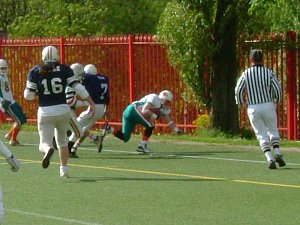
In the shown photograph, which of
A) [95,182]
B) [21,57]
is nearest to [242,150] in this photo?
[95,182]

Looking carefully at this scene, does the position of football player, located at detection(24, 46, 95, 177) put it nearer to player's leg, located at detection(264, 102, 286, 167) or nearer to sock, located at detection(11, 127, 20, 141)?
player's leg, located at detection(264, 102, 286, 167)

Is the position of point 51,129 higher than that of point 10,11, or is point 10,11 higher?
point 10,11

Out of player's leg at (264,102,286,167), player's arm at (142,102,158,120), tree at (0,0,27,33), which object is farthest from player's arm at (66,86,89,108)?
tree at (0,0,27,33)

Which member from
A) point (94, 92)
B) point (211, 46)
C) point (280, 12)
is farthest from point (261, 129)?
point (211, 46)

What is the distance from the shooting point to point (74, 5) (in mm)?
42281

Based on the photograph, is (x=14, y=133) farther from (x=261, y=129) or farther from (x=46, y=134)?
(x=261, y=129)

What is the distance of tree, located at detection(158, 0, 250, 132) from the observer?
2359cm

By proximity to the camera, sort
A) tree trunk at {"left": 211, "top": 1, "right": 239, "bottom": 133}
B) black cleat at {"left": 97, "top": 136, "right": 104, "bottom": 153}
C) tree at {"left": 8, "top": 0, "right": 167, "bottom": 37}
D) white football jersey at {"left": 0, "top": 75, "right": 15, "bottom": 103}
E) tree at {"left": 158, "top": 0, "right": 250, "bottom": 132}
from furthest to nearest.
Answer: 1. tree at {"left": 8, "top": 0, "right": 167, "bottom": 37}
2. tree trunk at {"left": 211, "top": 1, "right": 239, "bottom": 133}
3. tree at {"left": 158, "top": 0, "right": 250, "bottom": 132}
4. white football jersey at {"left": 0, "top": 75, "right": 15, "bottom": 103}
5. black cleat at {"left": 97, "top": 136, "right": 104, "bottom": 153}

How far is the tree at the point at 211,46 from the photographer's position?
2359 centimetres

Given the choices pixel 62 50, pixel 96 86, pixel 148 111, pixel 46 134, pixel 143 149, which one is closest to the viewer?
pixel 46 134

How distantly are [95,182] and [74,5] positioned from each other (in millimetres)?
26637

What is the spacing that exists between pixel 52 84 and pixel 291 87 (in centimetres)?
803

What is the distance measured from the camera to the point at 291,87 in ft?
75.9

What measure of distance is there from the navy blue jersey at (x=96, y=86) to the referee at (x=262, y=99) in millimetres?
3942
